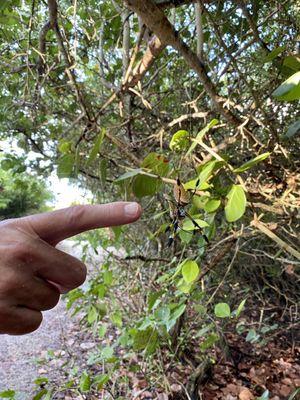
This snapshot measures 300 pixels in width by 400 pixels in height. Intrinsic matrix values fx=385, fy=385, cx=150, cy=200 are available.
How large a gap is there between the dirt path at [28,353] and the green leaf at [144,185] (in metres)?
1.44

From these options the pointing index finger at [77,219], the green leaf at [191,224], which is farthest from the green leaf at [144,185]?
the pointing index finger at [77,219]

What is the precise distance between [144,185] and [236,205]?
0.58 feet

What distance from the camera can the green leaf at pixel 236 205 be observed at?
0.71 metres

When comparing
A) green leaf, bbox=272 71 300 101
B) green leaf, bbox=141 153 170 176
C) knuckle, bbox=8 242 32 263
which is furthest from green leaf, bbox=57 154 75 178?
green leaf, bbox=272 71 300 101

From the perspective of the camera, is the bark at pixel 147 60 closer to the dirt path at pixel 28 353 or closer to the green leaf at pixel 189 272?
the green leaf at pixel 189 272

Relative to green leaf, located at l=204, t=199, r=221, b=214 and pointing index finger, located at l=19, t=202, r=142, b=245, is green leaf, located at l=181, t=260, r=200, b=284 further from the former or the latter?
pointing index finger, located at l=19, t=202, r=142, b=245

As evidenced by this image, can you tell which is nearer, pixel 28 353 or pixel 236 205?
pixel 236 205

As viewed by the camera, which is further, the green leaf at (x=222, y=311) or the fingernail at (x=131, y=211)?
the green leaf at (x=222, y=311)

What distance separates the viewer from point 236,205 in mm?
716

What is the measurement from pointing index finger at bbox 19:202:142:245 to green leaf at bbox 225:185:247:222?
0.26 m

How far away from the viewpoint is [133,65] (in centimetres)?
119

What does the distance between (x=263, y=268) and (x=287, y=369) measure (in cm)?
49

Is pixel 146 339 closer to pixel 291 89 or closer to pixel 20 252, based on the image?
pixel 20 252

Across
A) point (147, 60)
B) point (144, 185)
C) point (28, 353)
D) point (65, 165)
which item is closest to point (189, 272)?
point (144, 185)
